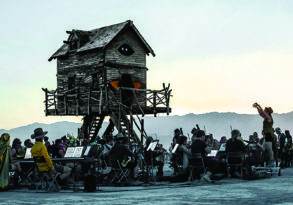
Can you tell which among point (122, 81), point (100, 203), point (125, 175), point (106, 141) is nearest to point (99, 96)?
point (122, 81)

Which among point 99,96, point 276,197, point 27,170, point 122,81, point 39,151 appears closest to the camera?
point 276,197

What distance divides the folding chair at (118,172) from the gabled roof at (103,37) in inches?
763

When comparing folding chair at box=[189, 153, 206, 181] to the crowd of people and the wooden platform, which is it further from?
the wooden platform

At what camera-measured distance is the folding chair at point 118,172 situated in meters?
18.3

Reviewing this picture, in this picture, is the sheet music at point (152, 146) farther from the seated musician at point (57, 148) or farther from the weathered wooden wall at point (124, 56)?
the weathered wooden wall at point (124, 56)

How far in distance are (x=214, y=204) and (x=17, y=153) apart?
33.9ft

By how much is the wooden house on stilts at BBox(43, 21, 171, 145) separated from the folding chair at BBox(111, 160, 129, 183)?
15.4 m

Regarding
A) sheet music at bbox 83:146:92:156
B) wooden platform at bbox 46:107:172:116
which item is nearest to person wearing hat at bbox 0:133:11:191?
sheet music at bbox 83:146:92:156

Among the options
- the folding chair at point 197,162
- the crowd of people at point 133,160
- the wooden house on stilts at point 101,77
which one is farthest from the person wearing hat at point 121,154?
the wooden house on stilts at point 101,77

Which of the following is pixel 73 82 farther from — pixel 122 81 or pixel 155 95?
pixel 155 95

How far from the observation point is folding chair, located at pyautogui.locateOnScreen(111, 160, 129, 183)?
18281 mm

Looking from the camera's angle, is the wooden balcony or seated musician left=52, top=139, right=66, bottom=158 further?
the wooden balcony

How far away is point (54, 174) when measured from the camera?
1661 cm

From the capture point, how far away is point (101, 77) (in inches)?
1465
